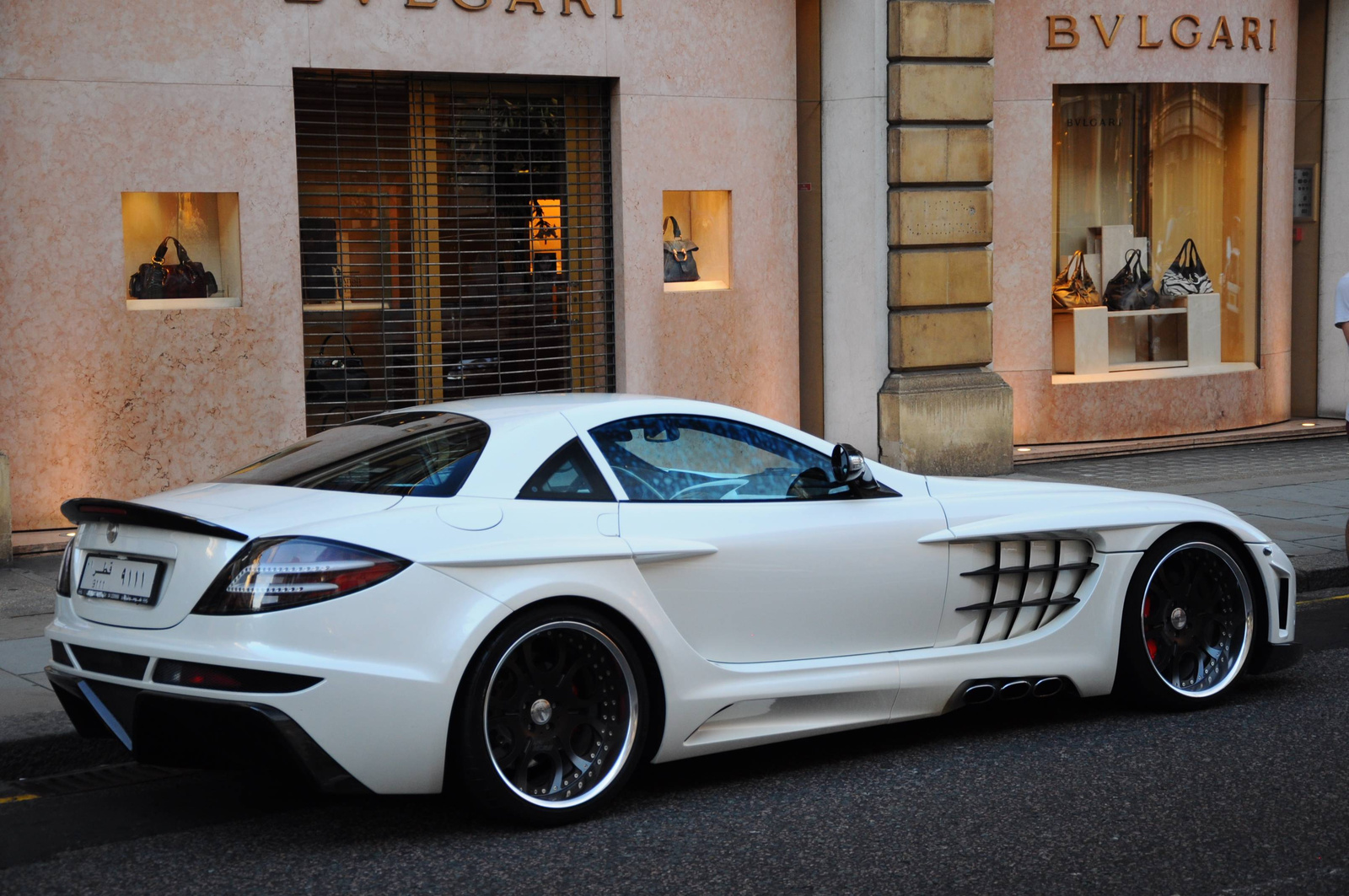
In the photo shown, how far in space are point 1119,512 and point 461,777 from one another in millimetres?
2718

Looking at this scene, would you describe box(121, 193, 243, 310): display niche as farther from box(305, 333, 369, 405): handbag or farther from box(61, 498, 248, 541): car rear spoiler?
box(61, 498, 248, 541): car rear spoiler

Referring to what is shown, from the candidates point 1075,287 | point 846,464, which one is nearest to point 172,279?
point 846,464

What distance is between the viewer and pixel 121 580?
186 inches

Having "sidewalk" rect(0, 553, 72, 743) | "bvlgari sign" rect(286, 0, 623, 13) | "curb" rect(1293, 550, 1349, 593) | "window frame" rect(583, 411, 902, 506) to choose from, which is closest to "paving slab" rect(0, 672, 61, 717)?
"sidewalk" rect(0, 553, 72, 743)

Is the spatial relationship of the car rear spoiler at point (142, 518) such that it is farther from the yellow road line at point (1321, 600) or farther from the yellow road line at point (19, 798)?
the yellow road line at point (1321, 600)

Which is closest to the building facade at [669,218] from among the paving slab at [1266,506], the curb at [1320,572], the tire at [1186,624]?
the paving slab at [1266,506]

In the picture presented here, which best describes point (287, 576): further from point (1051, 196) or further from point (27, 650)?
point (1051, 196)

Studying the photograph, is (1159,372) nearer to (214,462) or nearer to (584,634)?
(214,462)

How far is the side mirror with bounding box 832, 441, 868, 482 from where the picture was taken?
17.7 feet

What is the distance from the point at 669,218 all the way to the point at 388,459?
772 centimetres

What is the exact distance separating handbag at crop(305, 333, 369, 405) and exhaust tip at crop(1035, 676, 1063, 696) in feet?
22.4

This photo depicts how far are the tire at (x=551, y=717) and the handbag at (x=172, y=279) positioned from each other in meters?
6.80

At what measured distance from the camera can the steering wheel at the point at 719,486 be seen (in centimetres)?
529

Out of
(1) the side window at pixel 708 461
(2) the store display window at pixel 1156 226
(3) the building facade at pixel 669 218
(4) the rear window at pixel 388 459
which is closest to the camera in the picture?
(4) the rear window at pixel 388 459
